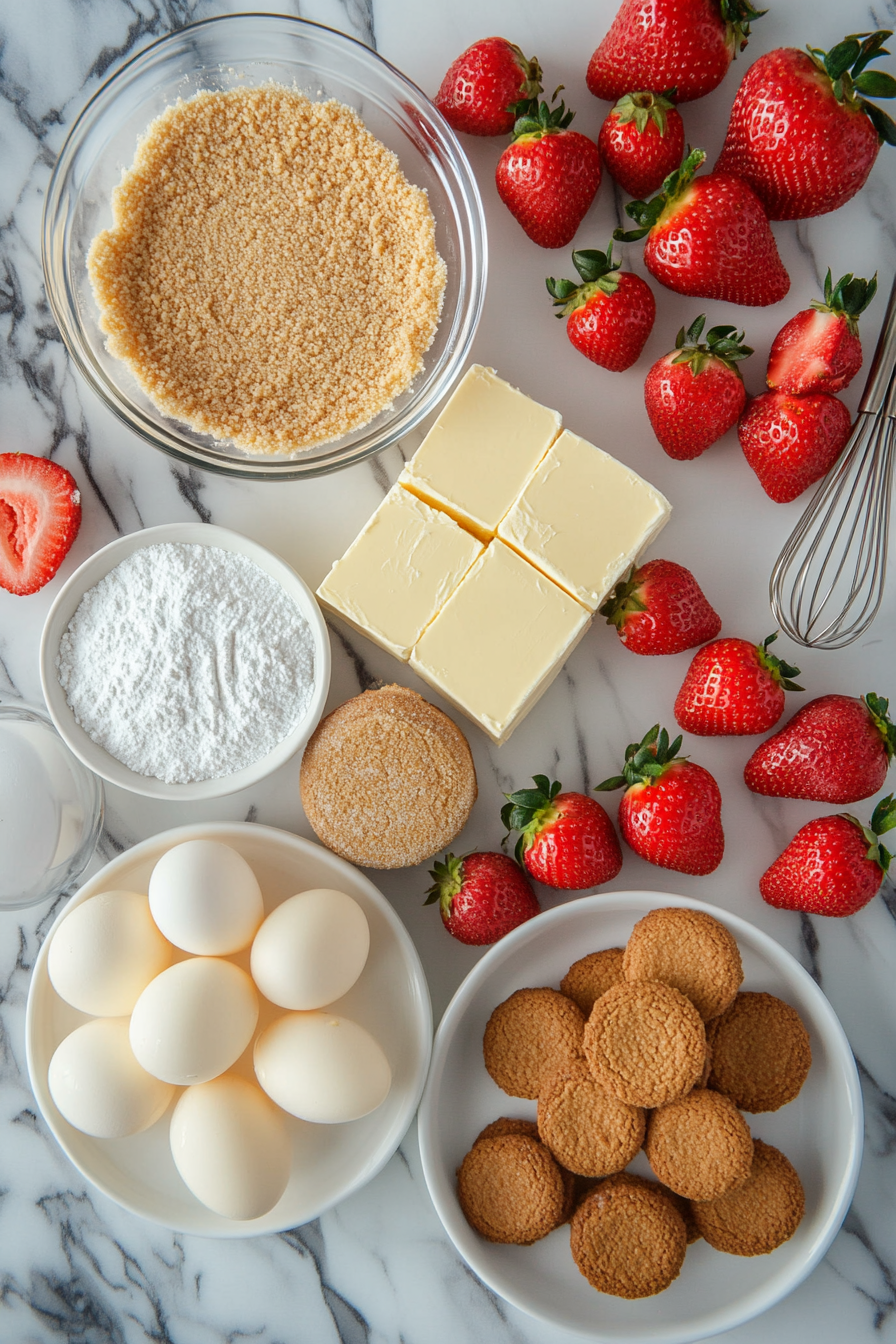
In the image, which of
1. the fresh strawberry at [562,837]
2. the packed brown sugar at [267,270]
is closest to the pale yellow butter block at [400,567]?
the packed brown sugar at [267,270]

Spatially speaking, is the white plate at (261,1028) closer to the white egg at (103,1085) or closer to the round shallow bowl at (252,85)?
the white egg at (103,1085)

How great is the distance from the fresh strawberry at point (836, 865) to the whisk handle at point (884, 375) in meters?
0.50

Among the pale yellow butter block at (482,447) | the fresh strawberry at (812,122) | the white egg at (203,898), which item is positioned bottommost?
the white egg at (203,898)

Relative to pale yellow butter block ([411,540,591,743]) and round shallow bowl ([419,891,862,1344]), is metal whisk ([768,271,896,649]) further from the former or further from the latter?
round shallow bowl ([419,891,862,1344])

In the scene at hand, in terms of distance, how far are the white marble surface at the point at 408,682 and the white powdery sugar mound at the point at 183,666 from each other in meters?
0.12

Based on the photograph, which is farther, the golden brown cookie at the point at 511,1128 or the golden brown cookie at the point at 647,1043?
the golden brown cookie at the point at 511,1128

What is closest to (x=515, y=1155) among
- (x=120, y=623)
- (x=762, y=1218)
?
(x=762, y=1218)

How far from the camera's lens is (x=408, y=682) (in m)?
1.25

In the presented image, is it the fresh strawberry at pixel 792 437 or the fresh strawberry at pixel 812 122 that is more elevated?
the fresh strawberry at pixel 812 122

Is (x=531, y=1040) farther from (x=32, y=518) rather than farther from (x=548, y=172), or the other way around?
(x=548, y=172)

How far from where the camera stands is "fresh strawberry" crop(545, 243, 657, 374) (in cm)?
111

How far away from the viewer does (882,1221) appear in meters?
1.21

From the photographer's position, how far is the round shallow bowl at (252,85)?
112cm

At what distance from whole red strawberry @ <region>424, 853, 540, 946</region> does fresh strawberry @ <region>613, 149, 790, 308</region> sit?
794mm
